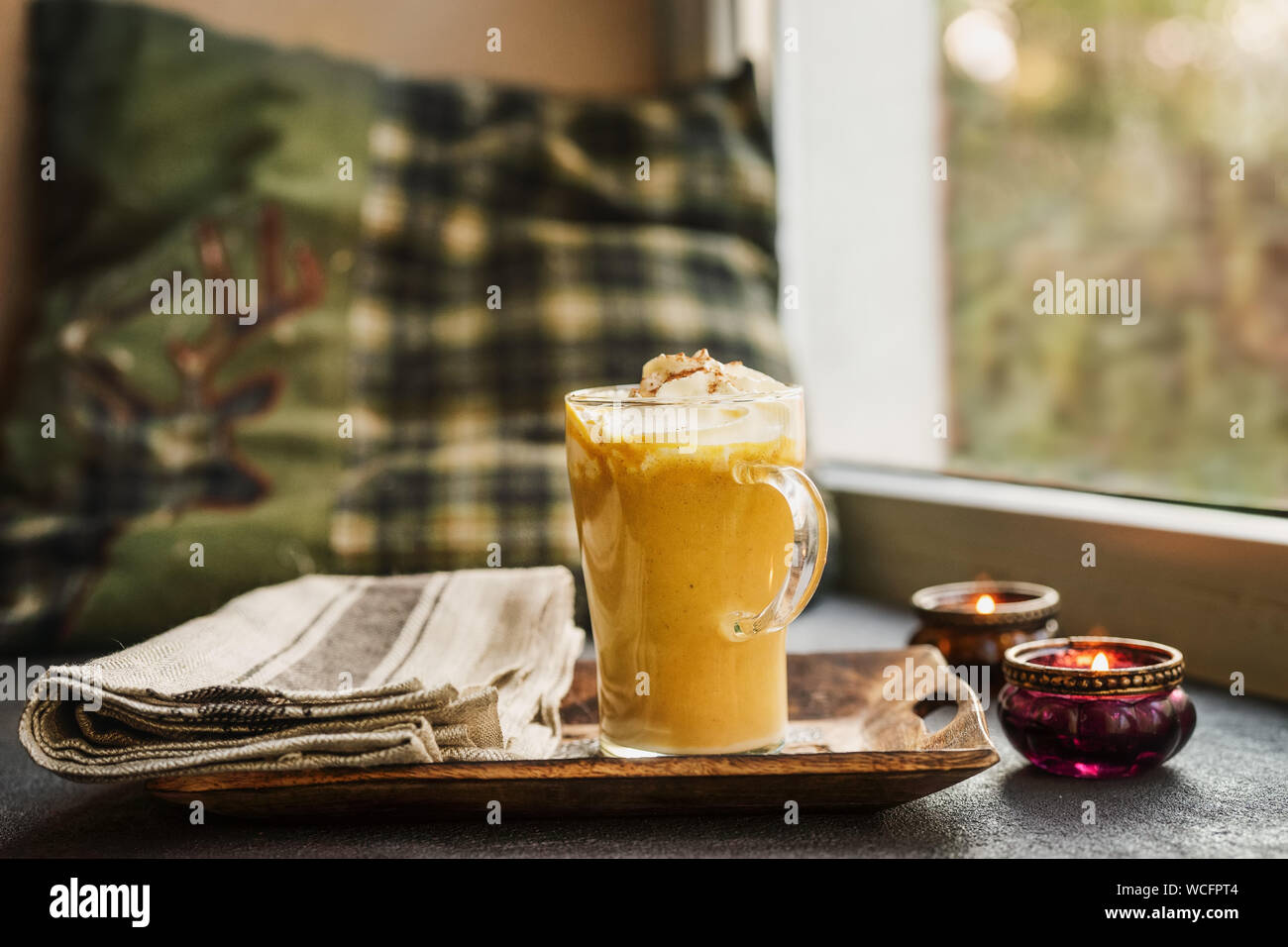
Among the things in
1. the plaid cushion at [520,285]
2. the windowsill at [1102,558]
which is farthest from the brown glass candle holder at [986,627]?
the plaid cushion at [520,285]

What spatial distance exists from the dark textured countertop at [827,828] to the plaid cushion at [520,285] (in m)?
0.46

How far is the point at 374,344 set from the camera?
45.5 inches

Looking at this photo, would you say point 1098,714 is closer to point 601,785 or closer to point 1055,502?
point 601,785

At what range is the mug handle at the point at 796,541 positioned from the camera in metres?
0.59

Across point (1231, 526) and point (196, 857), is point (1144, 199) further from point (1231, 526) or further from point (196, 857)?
point (196, 857)

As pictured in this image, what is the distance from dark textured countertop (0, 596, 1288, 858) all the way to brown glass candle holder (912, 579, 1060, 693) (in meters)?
0.12

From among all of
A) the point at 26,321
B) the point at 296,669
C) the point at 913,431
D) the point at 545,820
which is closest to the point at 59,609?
the point at 26,321

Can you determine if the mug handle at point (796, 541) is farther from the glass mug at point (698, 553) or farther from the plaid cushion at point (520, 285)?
the plaid cushion at point (520, 285)

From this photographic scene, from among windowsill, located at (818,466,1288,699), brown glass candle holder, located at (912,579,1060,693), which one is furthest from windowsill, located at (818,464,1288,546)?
brown glass candle holder, located at (912,579,1060,693)

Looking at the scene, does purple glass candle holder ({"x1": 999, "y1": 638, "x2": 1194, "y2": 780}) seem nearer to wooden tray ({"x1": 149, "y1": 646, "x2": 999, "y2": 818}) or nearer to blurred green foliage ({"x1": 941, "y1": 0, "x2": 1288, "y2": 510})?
wooden tray ({"x1": 149, "y1": 646, "x2": 999, "y2": 818})

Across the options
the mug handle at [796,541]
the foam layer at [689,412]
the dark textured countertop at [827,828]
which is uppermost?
the foam layer at [689,412]

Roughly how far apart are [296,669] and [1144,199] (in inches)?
31.7

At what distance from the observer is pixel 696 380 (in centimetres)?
60

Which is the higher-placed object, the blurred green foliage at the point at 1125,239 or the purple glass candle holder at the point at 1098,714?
the blurred green foliage at the point at 1125,239
